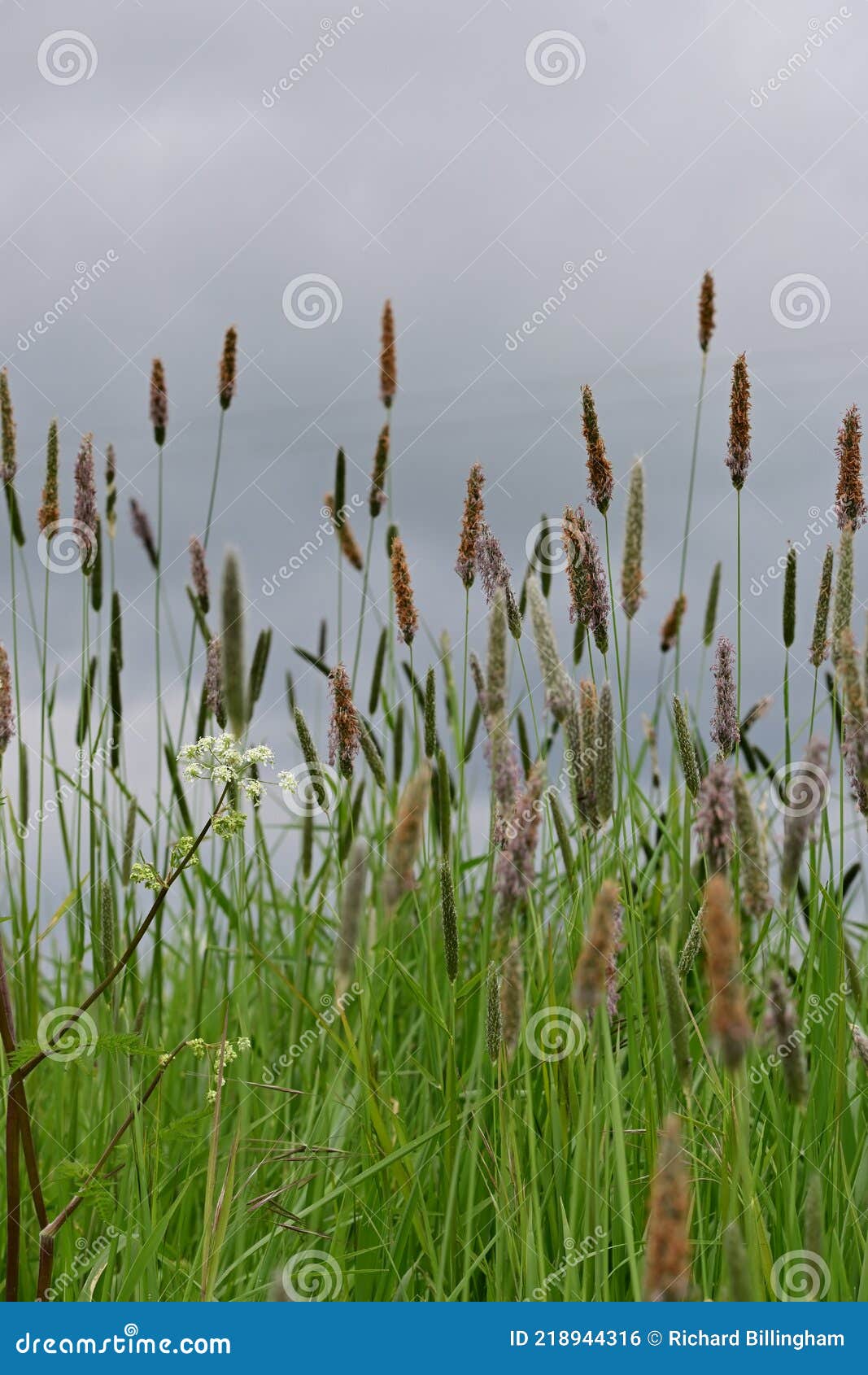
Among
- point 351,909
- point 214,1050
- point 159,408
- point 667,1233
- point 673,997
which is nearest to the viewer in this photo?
point 667,1233

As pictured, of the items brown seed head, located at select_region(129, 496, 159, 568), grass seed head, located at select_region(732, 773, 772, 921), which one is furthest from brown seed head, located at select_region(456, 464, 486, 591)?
brown seed head, located at select_region(129, 496, 159, 568)

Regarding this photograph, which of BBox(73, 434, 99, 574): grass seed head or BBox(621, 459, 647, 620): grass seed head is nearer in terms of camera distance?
BBox(621, 459, 647, 620): grass seed head

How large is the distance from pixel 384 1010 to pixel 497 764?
2371 millimetres

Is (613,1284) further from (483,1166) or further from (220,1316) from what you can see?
(220,1316)

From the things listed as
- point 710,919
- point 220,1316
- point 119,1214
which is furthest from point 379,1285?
point 710,919

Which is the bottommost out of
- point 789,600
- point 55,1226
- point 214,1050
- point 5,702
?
point 55,1226

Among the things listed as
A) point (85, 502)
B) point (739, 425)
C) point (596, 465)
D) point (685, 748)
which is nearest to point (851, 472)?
point (739, 425)

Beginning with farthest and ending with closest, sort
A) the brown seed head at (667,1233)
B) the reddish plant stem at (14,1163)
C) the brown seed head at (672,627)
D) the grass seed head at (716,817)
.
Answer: the brown seed head at (672,627), the reddish plant stem at (14,1163), the grass seed head at (716,817), the brown seed head at (667,1233)

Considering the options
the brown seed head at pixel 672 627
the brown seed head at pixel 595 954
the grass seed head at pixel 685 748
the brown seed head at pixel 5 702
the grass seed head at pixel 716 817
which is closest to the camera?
the brown seed head at pixel 595 954

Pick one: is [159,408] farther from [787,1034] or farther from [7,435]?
[787,1034]

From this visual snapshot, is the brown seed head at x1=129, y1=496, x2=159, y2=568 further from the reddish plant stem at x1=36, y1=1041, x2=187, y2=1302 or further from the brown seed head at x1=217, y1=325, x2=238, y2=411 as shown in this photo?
the reddish plant stem at x1=36, y1=1041, x2=187, y2=1302

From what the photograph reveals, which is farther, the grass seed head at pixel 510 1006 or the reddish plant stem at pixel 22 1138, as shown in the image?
the reddish plant stem at pixel 22 1138

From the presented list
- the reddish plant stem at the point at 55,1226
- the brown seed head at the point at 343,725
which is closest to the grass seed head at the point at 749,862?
the brown seed head at the point at 343,725

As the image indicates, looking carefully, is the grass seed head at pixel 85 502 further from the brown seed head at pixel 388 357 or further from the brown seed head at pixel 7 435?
the brown seed head at pixel 388 357
